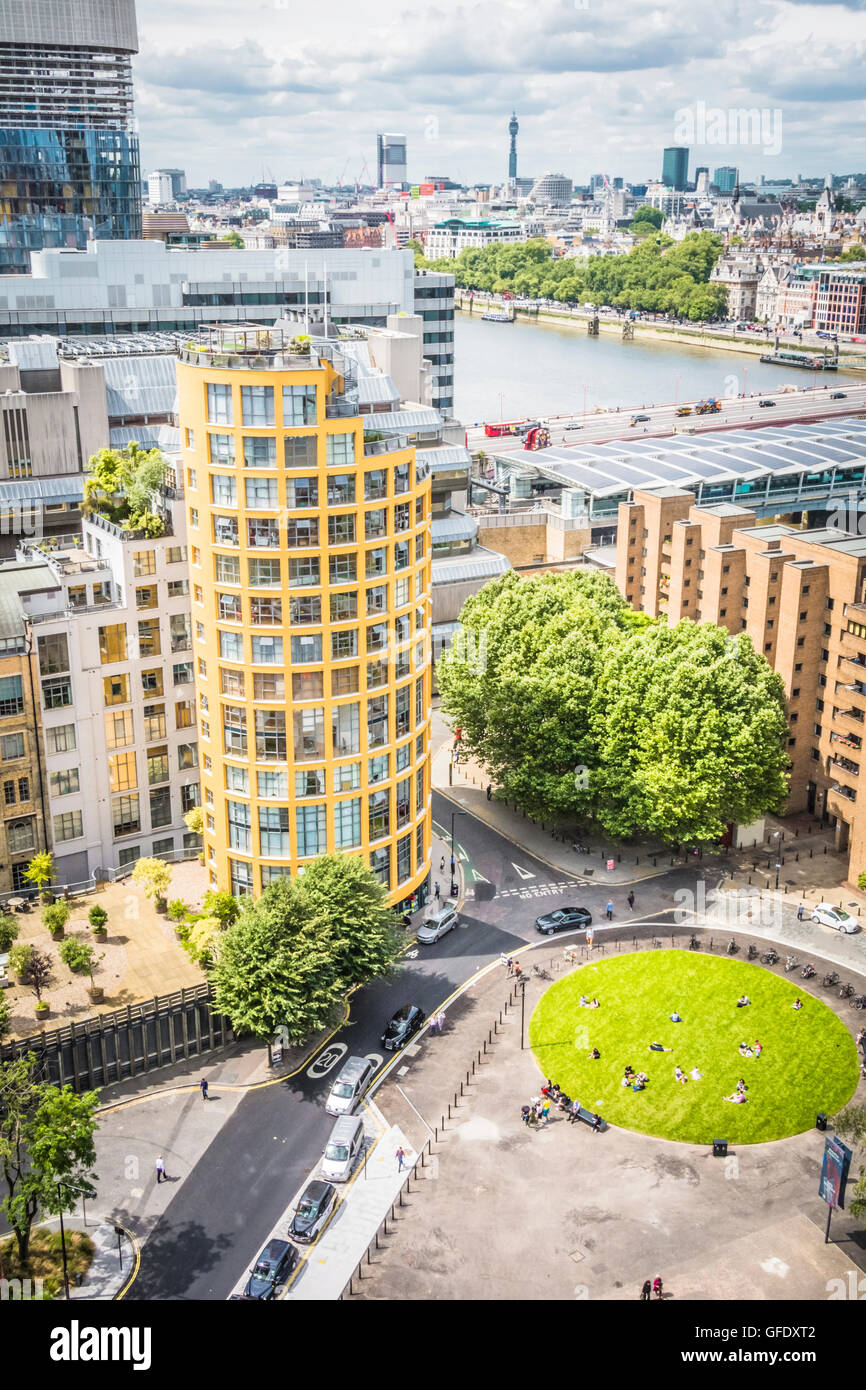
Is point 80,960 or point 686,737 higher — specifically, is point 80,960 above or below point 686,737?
below

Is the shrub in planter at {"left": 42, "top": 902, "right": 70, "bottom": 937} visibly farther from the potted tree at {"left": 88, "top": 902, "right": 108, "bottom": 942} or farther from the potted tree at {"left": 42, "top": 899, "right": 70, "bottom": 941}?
the potted tree at {"left": 88, "top": 902, "right": 108, "bottom": 942}

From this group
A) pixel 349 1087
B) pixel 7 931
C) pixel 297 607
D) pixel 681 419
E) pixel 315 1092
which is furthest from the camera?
pixel 681 419

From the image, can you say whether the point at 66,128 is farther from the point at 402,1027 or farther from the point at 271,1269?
the point at 271,1269

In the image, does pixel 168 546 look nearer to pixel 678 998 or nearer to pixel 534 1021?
pixel 534 1021

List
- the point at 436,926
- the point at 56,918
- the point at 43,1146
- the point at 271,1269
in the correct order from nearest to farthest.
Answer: the point at 43,1146, the point at 271,1269, the point at 56,918, the point at 436,926

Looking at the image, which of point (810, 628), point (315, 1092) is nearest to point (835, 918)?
point (810, 628)

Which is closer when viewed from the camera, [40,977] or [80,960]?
[80,960]

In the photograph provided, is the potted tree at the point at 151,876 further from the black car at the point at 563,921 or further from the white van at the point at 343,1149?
the black car at the point at 563,921
